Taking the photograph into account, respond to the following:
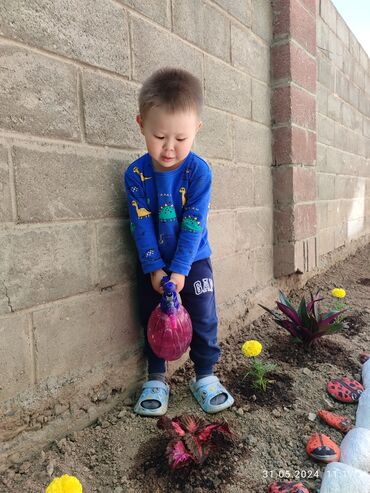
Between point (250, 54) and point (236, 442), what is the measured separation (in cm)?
237

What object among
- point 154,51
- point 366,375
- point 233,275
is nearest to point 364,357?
point 366,375

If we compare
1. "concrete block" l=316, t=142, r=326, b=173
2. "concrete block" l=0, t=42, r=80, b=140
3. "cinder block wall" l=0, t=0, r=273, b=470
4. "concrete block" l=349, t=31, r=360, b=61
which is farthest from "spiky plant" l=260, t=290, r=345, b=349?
"concrete block" l=349, t=31, r=360, b=61

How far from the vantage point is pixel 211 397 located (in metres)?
1.84

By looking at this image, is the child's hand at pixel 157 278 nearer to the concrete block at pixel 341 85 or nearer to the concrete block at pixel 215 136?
the concrete block at pixel 215 136

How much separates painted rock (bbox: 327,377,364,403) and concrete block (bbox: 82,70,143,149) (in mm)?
1431

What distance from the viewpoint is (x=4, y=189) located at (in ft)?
4.55

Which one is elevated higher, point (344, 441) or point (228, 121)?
point (228, 121)

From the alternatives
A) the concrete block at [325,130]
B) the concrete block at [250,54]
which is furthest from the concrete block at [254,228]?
the concrete block at [325,130]

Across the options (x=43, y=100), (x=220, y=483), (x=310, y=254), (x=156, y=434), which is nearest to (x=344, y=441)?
(x=220, y=483)

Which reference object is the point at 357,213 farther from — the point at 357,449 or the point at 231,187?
the point at 357,449

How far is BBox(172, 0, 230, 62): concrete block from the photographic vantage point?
2152 mm

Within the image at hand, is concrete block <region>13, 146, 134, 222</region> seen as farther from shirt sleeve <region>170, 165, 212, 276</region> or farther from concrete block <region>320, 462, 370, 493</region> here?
concrete block <region>320, 462, 370, 493</region>

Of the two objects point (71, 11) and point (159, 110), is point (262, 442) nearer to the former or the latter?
point (159, 110)

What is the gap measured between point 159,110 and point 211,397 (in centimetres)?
122
